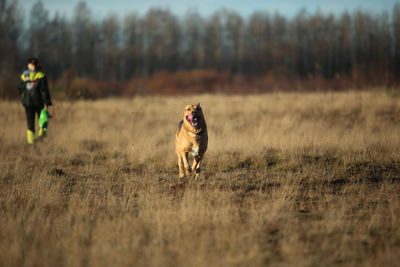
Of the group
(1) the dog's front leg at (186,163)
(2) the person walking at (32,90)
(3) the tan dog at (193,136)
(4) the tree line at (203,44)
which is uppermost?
(4) the tree line at (203,44)

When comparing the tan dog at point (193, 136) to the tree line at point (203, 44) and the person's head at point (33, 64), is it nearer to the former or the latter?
the person's head at point (33, 64)

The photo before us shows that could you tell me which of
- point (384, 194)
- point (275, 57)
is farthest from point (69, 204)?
point (275, 57)

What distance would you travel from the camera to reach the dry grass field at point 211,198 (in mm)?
2787

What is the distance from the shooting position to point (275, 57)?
4791 centimetres

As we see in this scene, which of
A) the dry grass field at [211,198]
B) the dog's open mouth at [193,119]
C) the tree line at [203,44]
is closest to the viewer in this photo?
the dry grass field at [211,198]

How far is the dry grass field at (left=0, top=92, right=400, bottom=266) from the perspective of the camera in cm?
279

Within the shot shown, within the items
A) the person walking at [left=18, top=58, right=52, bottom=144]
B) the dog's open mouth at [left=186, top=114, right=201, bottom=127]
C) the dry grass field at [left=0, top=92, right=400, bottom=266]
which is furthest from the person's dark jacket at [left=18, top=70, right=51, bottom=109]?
the dog's open mouth at [left=186, top=114, right=201, bottom=127]

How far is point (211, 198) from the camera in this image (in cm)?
426

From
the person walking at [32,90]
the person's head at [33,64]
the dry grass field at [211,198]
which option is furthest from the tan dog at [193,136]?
the person's head at [33,64]

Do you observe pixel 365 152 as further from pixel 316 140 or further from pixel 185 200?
pixel 185 200

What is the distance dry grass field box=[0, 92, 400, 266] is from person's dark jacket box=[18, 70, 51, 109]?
1.09 metres

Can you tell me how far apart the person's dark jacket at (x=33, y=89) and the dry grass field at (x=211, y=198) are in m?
1.09

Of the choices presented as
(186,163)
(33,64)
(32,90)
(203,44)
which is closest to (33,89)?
(32,90)

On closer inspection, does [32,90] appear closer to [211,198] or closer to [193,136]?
A: [193,136]
